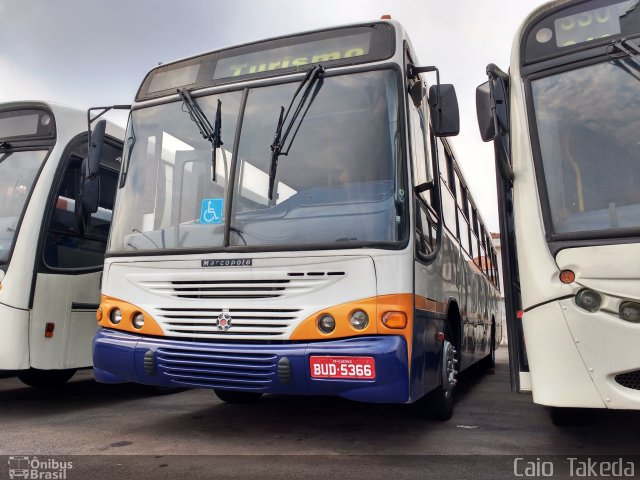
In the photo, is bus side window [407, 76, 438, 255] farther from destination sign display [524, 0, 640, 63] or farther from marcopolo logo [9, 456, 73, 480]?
marcopolo logo [9, 456, 73, 480]

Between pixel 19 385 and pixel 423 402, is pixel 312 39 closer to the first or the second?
pixel 423 402

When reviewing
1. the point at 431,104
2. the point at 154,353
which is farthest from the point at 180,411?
the point at 431,104

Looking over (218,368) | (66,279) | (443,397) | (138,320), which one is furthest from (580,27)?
(66,279)

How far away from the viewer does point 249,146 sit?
15.7ft

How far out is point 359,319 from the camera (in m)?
4.11

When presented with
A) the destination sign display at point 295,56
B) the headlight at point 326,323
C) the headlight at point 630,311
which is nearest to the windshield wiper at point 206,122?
the destination sign display at point 295,56

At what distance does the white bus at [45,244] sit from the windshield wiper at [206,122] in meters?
1.12

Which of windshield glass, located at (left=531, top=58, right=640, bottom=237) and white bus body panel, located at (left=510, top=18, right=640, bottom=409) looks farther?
windshield glass, located at (left=531, top=58, right=640, bottom=237)

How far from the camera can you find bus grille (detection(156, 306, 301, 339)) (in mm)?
4238

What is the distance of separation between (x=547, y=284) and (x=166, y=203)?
3.07 metres

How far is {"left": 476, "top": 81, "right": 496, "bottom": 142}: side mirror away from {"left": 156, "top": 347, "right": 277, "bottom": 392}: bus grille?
7.41 feet

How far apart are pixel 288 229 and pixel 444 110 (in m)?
1.56

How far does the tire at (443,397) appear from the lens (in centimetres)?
518

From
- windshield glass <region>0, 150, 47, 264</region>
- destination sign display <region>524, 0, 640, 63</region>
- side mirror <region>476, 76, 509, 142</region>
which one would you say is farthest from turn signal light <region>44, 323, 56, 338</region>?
destination sign display <region>524, 0, 640, 63</region>
